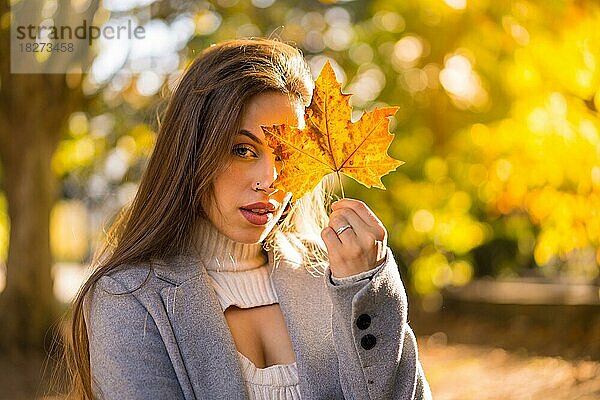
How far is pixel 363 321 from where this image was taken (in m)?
1.44

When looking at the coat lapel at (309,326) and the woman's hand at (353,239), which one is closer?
the woman's hand at (353,239)

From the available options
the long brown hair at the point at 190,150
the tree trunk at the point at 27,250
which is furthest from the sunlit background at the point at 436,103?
the long brown hair at the point at 190,150

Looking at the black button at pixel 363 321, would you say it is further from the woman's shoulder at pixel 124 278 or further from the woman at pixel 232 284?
the woman's shoulder at pixel 124 278

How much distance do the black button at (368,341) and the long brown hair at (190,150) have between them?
36 centimetres

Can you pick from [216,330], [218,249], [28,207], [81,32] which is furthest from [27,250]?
[216,330]

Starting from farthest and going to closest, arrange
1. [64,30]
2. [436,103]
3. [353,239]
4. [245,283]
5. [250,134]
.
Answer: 1. [436,103]
2. [64,30]
3. [245,283]
4. [250,134]
5. [353,239]

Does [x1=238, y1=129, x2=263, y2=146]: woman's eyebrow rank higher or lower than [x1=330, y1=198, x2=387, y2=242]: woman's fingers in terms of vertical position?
higher

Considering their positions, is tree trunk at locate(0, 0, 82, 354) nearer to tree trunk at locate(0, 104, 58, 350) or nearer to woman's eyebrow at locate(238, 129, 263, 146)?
tree trunk at locate(0, 104, 58, 350)

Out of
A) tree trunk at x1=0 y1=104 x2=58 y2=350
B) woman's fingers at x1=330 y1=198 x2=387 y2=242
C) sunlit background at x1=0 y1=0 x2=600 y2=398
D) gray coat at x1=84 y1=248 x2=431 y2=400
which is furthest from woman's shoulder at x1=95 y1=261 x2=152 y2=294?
tree trunk at x1=0 y1=104 x2=58 y2=350

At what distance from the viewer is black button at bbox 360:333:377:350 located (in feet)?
4.75

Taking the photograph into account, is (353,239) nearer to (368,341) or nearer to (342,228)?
(342,228)

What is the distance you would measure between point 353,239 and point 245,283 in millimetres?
301

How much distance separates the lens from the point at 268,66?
5.16 ft

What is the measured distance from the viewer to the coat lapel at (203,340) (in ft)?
4.84
